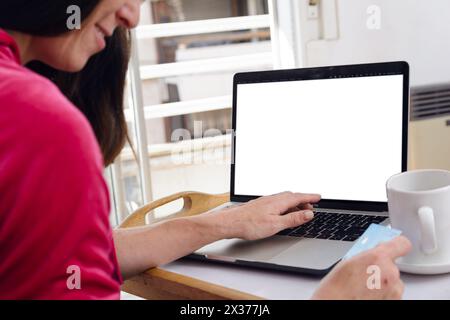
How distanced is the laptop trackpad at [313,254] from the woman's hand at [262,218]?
0.04m

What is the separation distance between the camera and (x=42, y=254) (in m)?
0.42

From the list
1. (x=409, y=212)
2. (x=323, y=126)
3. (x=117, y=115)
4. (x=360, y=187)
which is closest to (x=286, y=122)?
(x=323, y=126)

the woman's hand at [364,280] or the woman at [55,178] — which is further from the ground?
the woman at [55,178]

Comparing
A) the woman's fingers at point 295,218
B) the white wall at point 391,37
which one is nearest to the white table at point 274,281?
the woman's fingers at point 295,218

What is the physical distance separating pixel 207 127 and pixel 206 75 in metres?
0.54

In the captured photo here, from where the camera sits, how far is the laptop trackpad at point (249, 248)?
2.62 ft

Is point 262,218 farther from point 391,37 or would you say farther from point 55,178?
point 391,37

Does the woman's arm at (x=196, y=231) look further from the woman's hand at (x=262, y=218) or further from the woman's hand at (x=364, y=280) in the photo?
the woman's hand at (x=364, y=280)

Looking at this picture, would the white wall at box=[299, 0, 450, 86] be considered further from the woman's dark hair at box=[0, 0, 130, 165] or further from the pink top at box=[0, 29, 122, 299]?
the pink top at box=[0, 29, 122, 299]

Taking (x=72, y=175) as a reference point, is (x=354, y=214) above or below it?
below

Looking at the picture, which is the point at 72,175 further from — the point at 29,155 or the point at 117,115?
the point at 117,115

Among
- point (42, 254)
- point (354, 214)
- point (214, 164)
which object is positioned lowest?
point (214, 164)

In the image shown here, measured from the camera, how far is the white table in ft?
2.12

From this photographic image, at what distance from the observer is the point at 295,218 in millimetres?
865
